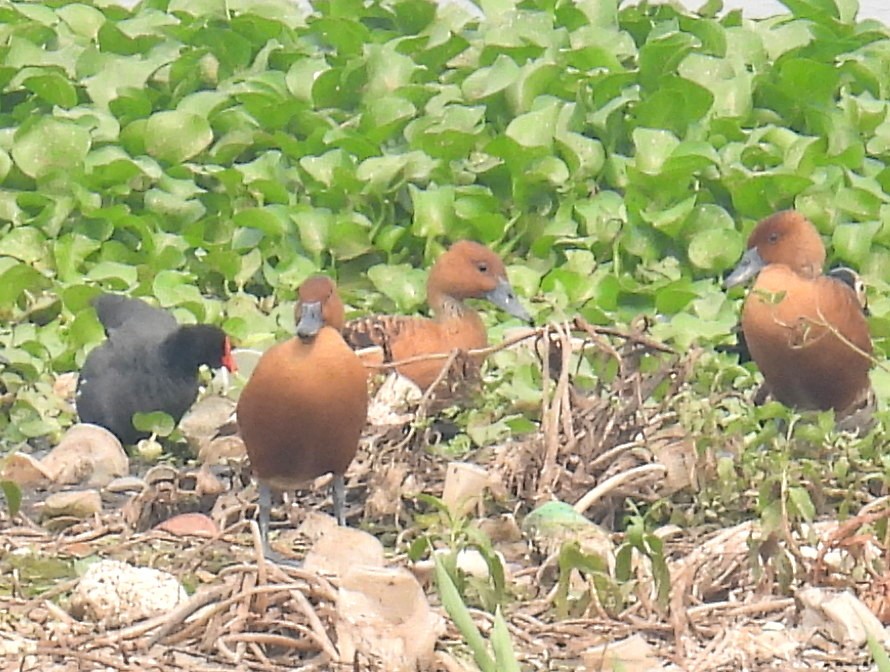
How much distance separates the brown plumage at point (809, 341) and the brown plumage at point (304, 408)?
1.18m

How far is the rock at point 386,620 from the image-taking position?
12.3ft

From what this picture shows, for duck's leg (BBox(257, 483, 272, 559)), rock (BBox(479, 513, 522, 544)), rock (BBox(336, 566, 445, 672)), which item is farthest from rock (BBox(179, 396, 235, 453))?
rock (BBox(336, 566, 445, 672))

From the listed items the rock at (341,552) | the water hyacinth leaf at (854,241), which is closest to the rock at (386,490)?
the rock at (341,552)

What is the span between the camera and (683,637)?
3975 millimetres

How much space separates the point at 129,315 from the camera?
20.6ft

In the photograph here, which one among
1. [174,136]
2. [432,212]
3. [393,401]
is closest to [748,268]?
[393,401]

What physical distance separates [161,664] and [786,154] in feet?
14.3

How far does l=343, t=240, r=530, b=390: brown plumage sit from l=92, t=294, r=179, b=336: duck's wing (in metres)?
0.56

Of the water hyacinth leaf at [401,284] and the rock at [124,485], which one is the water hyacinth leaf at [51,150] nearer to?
the water hyacinth leaf at [401,284]

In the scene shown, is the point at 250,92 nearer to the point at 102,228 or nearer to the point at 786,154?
the point at 102,228

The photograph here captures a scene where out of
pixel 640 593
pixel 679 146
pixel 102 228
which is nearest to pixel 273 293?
pixel 102 228

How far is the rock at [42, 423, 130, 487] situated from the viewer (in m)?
5.44

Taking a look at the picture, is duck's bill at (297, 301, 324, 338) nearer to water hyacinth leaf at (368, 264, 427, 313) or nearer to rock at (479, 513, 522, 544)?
rock at (479, 513, 522, 544)

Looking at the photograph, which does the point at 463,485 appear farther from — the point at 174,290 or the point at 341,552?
the point at 174,290
